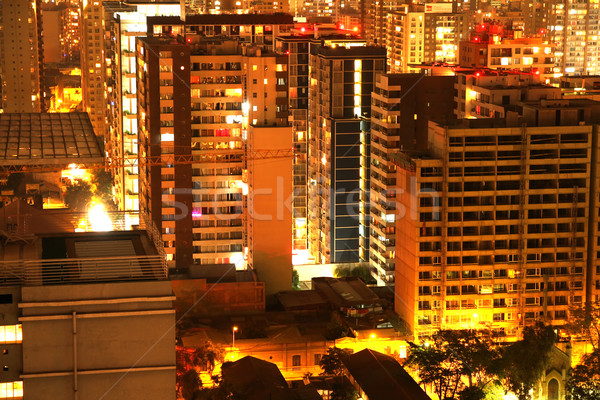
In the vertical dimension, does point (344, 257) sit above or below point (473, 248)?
below

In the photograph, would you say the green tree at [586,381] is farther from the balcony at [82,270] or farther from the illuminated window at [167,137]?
the illuminated window at [167,137]

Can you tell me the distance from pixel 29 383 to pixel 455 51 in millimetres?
113827

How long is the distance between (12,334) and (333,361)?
2580cm

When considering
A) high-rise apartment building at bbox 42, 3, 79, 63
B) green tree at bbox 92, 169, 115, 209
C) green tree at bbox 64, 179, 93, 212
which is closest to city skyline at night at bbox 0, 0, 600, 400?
green tree at bbox 64, 179, 93, 212

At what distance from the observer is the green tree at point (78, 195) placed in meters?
90.3

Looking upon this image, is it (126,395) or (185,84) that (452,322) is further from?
(126,395)

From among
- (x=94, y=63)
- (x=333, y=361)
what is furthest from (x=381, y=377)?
(x=94, y=63)

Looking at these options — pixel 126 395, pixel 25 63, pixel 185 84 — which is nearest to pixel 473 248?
pixel 185 84

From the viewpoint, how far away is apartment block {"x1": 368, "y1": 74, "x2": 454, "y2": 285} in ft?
217

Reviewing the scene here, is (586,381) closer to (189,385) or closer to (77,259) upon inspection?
(189,385)

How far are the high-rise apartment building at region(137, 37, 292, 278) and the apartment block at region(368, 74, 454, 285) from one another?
20.0 feet

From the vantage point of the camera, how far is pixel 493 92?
6269 centimetres

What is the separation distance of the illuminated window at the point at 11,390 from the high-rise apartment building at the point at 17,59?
3935 inches

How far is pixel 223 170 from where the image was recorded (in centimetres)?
6700
